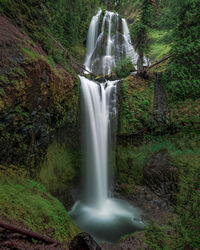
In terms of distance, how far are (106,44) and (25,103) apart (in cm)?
1699

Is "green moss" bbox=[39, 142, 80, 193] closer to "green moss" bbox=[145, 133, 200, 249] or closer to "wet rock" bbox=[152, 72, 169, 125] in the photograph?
"green moss" bbox=[145, 133, 200, 249]

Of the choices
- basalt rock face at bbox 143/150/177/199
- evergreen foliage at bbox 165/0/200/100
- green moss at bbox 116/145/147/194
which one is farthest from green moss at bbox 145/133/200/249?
evergreen foliage at bbox 165/0/200/100

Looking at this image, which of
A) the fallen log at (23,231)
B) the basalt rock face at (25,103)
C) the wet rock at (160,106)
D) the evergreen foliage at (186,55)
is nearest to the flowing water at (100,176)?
the basalt rock face at (25,103)

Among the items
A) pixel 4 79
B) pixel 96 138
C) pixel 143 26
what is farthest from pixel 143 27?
pixel 4 79

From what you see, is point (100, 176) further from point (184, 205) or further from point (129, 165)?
point (184, 205)

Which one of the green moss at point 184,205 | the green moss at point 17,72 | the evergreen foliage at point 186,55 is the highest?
the evergreen foliage at point 186,55

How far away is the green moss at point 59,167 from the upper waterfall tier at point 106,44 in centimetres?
1194

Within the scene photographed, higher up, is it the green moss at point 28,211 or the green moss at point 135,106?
the green moss at point 135,106

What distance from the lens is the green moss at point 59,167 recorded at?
5.76 m

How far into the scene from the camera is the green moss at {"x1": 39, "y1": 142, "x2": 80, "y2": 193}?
576cm

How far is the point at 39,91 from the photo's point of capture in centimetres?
532

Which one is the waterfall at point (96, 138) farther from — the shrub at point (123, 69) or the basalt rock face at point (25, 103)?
the shrub at point (123, 69)

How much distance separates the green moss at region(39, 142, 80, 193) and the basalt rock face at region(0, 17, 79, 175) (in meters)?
0.53

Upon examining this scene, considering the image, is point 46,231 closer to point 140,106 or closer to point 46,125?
point 46,125
